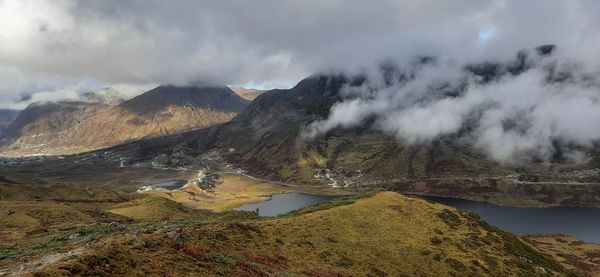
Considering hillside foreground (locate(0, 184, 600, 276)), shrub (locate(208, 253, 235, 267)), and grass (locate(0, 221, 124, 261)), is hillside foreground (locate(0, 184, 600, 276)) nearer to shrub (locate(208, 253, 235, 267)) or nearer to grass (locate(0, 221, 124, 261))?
shrub (locate(208, 253, 235, 267))

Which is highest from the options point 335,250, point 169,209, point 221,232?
point 221,232

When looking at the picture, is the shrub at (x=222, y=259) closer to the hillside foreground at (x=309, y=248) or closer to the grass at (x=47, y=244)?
the hillside foreground at (x=309, y=248)

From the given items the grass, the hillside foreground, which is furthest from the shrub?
the grass

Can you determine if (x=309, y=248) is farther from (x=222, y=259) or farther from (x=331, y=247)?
(x=222, y=259)

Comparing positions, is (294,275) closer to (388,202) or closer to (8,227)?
(388,202)

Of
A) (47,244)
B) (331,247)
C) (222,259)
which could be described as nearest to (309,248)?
(331,247)

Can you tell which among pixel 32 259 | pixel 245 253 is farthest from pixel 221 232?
pixel 32 259

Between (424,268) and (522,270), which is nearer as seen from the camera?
(424,268)

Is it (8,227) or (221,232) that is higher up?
(221,232)
